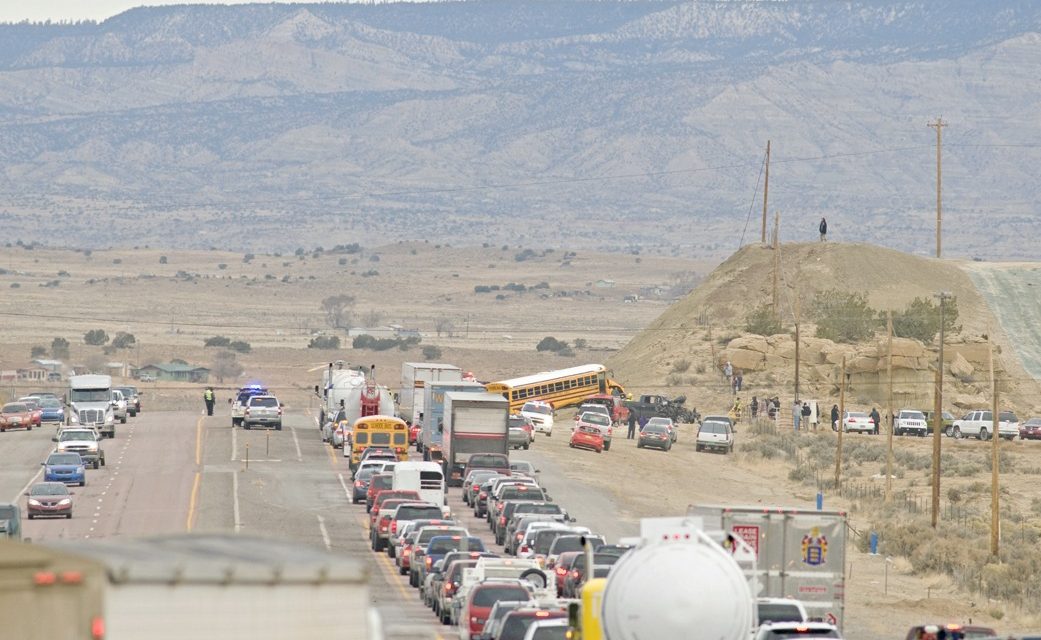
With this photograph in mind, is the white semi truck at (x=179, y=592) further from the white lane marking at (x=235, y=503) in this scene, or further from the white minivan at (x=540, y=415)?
the white minivan at (x=540, y=415)

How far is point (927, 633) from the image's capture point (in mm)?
28672

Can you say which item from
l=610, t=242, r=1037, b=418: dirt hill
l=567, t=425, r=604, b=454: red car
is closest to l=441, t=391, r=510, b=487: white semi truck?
l=567, t=425, r=604, b=454: red car

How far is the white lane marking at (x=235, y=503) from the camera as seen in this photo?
51.8 metres

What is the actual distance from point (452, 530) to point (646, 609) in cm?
2292

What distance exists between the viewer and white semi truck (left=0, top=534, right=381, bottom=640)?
13422 mm

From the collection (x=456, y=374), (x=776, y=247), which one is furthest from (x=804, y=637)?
(x=776, y=247)

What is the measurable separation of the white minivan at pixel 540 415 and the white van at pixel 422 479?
27688 millimetres

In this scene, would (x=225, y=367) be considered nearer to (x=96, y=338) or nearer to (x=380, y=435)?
(x=96, y=338)

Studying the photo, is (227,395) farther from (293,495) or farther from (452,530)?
(452,530)

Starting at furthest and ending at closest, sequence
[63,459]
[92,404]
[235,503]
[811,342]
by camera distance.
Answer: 1. [811,342]
2. [92,404]
3. [63,459]
4. [235,503]

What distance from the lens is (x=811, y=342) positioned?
106562mm

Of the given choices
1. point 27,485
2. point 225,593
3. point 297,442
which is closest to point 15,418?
point 297,442

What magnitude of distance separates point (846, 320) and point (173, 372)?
164ft

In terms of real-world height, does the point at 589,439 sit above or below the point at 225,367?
below
